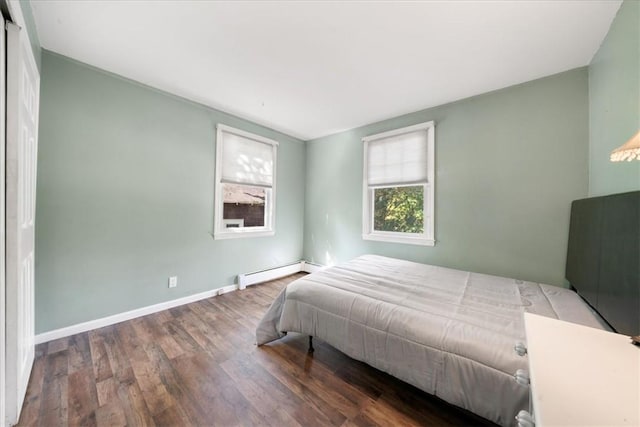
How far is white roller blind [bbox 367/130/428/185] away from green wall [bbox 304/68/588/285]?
0.62 feet

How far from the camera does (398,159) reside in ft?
10.5

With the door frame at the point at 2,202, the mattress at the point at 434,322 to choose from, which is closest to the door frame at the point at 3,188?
the door frame at the point at 2,202

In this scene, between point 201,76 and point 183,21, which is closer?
point 183,21

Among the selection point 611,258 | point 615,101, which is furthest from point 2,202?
point 615,101

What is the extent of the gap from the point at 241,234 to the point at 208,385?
2.03 m

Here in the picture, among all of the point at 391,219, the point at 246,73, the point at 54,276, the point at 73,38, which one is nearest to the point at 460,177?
the point at 391,219

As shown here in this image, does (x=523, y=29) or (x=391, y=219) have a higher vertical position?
(x=523, y=29)

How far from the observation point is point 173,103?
8.82ft

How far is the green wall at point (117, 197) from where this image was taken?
6.54 ft

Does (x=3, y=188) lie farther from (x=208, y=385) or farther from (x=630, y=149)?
(x=630, y=149)

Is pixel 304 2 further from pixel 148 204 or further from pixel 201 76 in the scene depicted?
pixel 148 204

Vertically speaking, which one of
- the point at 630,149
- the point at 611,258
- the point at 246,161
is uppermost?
the point at 246,161

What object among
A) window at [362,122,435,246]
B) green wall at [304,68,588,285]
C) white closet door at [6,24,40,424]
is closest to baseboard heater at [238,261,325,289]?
window at [362,122,435,246]

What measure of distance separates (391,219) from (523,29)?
2.26 m
